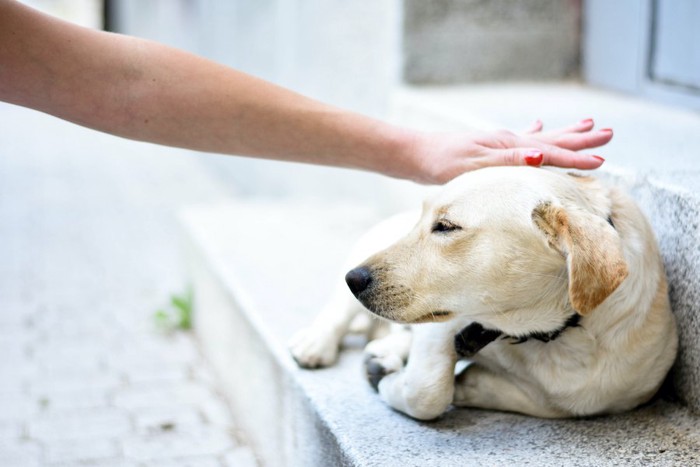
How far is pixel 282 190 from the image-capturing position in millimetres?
7199

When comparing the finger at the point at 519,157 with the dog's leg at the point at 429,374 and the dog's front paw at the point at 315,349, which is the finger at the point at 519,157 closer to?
the dog's leg at the point at 429,374

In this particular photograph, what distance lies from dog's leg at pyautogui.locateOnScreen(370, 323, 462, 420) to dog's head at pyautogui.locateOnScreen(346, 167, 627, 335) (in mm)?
154

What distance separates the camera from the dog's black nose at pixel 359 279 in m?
2.20

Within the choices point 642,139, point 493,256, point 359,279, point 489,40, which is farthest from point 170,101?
point 489,40

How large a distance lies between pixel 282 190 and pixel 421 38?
2.69 meters

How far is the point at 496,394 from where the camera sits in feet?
7.88

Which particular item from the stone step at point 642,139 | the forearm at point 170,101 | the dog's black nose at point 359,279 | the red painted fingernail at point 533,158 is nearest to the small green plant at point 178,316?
the stone step at point 642,139

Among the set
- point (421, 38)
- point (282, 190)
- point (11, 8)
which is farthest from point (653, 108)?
point (282, 190)

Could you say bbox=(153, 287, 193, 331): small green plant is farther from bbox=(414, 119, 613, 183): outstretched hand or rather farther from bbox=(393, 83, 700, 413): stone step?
bbox=(414, 119, 613, 183): outstretched hand

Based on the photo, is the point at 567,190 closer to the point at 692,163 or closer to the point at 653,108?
the point at 692,163

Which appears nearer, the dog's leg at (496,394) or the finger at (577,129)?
the dog's leg at (496,394)

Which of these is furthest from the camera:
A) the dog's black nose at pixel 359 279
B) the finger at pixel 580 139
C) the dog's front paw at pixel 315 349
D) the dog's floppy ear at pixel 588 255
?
the dog's front paw at pixel 315 349

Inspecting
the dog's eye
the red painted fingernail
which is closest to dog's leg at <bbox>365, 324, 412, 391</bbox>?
the dog's eye

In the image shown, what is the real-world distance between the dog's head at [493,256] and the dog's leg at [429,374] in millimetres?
154
